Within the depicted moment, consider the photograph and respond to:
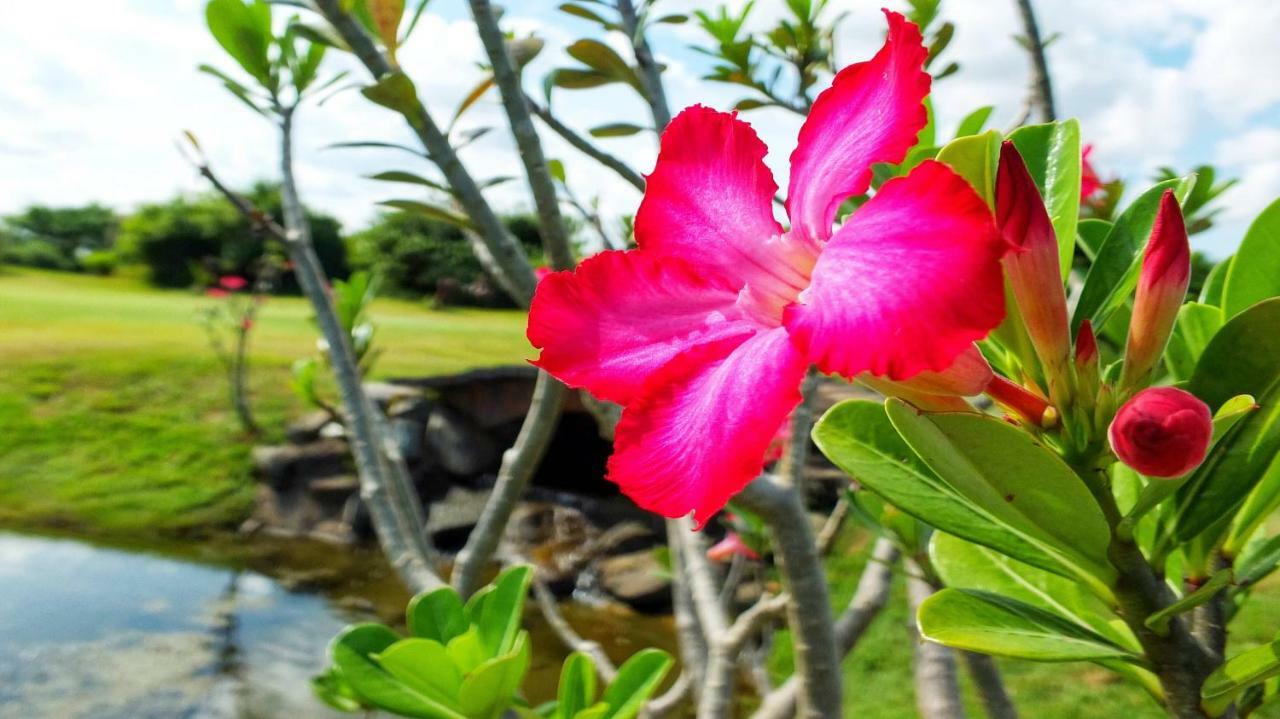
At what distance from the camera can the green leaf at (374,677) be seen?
33.1 inches

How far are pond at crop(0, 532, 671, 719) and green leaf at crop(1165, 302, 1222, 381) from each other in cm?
550

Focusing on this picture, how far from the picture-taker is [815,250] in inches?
18.6

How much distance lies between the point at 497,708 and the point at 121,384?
1049 cm

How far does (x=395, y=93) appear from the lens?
0.88m

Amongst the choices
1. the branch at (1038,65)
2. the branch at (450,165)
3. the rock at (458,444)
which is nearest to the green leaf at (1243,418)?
the branch at (450,165)

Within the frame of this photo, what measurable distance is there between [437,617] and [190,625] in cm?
625

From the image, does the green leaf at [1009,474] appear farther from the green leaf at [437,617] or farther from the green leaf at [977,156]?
the green leaf at [437,617]

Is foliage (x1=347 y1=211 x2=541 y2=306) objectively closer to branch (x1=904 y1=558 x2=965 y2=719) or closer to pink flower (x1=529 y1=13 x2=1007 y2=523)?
branch (x1=904 y1=558 x2=965 y2=719)

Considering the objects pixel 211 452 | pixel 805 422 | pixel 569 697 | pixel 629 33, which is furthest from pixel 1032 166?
pixel 211 452

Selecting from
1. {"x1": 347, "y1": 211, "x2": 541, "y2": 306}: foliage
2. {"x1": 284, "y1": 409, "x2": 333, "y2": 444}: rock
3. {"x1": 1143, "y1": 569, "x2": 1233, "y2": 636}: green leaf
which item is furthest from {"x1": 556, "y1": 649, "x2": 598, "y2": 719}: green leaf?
{"x1": 347, "y1": 211, "x2": 541, "y2": 306}: foliage

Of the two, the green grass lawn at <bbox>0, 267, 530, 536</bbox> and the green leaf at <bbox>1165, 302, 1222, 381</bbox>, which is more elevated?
the green leaf at <bbox>1165, 302, 1222, 381</bbox>

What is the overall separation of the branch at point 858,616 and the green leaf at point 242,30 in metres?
1.12

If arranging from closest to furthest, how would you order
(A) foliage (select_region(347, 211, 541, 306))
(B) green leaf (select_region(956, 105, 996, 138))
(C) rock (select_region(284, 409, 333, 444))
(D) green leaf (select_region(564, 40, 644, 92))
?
(B) green leaf (select_region(956, 105, 996, 138))
(D) green leaf (select_region(564, 40, 644, 92))
(C) rock (select_region(284, 409, 333, 444))
(A) foliage (select_region(347, 211, 541, 306))

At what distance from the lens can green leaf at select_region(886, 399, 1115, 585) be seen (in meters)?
0.43
